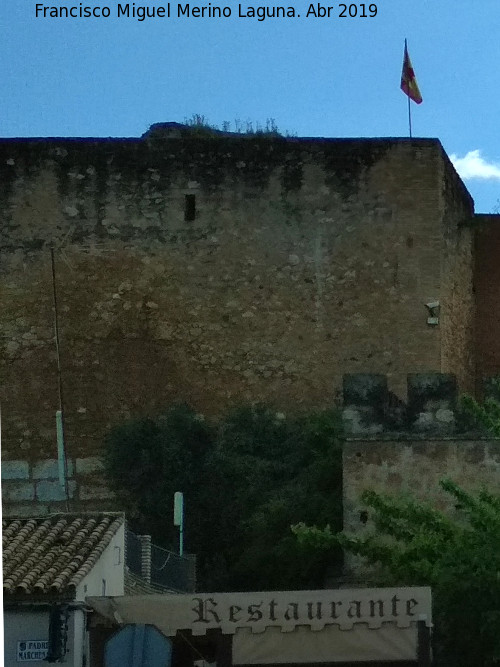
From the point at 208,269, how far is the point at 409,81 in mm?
3475

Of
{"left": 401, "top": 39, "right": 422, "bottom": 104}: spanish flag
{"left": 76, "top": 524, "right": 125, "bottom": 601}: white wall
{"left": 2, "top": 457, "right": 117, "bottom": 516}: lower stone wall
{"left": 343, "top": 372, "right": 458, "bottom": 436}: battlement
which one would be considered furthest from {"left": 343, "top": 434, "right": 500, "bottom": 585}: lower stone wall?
{"left": 401, "top": 39, "right": 422, "bottom": 104}: spanish flag

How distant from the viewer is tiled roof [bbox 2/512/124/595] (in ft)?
48.9

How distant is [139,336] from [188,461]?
6.42 feet

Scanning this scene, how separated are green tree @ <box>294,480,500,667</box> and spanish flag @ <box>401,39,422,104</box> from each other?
22.9 ft

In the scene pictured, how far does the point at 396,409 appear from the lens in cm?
1709

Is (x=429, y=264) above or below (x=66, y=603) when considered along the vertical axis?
above

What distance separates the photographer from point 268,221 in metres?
21.2

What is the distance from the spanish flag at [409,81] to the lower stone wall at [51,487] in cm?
608

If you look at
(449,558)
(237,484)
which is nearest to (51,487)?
(237,484)

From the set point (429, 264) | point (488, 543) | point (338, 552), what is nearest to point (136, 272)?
point (429, 264)

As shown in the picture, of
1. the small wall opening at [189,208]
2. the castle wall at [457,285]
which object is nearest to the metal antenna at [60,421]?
the small wall opening at [189,208]

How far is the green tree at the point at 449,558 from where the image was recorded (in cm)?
1368

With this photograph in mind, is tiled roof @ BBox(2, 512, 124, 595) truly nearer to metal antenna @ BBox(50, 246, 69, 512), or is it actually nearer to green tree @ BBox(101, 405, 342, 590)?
green tree @ BBox(101, 405, 342, 590)

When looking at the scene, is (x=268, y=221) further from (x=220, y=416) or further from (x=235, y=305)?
(x=220, y=416)
